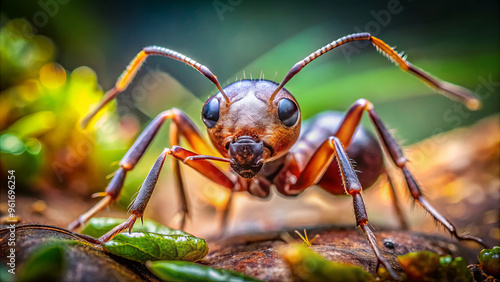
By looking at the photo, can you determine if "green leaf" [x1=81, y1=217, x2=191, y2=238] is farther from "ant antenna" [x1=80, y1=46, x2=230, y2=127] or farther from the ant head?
"ant antenna" [x1=80, y1=46, x2=230, y2=127]

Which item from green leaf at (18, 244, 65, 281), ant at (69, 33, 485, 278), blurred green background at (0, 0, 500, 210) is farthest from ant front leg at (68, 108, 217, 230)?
blurred green background at (0, 0, 500, 210)

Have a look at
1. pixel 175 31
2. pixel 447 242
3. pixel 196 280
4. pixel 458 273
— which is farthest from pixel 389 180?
pixel 175 31

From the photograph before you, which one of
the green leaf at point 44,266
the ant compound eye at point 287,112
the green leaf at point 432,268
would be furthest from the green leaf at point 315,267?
the ant compound eye at point 287,112

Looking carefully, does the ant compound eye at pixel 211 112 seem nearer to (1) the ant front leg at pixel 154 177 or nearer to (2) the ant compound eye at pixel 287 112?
(1) the ant front leg at pixel 154 177

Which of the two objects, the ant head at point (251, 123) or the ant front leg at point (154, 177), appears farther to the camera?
the ant head at point (251, 123)

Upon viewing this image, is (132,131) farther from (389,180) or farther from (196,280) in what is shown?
(196,280)

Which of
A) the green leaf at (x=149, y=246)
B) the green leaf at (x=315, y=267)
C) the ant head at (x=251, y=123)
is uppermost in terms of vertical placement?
the ant head at (x=251, y=123)
